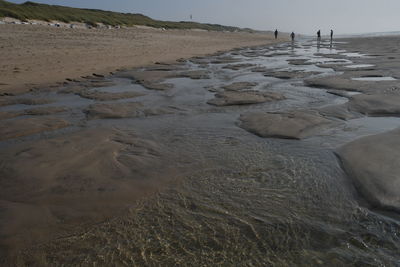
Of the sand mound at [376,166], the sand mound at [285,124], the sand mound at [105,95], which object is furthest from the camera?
the sand mound at [105,95]

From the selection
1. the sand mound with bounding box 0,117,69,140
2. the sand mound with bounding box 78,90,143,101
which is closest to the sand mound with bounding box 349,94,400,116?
the sand mound with bounding box 78,90,143,101

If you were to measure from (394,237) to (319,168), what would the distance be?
1051 millimetres

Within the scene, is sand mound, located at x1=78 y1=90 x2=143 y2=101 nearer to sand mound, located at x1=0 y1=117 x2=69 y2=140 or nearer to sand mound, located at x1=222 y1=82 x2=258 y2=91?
sand mound, located at x1=0 y1=117 x2=69 y2=140

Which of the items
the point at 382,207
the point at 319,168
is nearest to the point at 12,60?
the point at 319,168

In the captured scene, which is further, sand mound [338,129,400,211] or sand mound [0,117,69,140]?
sand mound [0,117,69,140]

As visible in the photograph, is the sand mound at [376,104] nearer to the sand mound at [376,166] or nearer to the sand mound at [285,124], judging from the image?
A: the sand mound at [285,124]

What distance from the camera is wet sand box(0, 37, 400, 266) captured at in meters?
1.92

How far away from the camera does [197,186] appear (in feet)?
8.76

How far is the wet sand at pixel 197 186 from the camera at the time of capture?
192 cm

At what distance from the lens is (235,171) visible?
2.92 metres

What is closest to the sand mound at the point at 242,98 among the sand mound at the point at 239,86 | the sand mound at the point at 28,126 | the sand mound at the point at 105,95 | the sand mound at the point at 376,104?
the sand mound at the point at 239,86

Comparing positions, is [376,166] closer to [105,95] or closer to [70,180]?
[70,180]

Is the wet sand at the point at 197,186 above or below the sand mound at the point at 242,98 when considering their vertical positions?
below

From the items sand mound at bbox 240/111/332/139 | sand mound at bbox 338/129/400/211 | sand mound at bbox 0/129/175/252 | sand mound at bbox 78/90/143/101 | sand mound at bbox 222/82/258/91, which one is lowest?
sand mound at bbox 0/129/175/252
